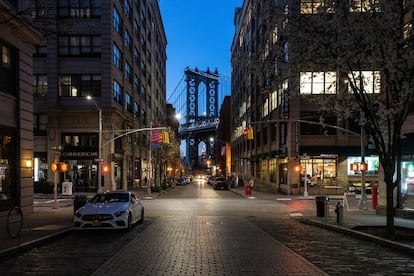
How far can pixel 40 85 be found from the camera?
171 feet

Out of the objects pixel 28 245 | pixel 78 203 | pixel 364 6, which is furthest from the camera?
pixel 78 203

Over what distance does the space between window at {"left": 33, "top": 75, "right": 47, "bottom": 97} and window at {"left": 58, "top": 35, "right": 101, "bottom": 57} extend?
124 inches

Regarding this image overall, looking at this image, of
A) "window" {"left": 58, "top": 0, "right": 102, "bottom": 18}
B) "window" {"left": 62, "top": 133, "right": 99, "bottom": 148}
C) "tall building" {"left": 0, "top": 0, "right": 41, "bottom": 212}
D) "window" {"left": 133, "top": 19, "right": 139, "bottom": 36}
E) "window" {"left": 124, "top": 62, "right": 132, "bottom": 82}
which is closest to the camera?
"tall building" {"left": 0, "top": 0, "right": 41, "bottom": 212}

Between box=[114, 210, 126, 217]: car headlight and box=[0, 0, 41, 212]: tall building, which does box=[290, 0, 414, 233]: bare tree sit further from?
box=[0, 0, 41, 212]: tall building

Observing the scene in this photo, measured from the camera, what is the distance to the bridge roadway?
1034 centimetres

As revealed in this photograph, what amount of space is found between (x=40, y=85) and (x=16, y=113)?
30.6 m

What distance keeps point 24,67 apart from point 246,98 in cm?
6588

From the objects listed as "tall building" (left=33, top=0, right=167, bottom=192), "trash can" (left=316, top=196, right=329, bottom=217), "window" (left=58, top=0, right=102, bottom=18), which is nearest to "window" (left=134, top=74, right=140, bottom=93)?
"tall building" (left=33, top=0, right=167, bottom=192)

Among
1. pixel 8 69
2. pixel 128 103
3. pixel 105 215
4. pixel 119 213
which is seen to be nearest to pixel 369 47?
pixel 119 213

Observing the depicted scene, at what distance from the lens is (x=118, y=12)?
184 ft

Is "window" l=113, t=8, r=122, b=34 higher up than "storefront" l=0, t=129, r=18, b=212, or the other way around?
"window" l=113, t=8, r=122, b=34

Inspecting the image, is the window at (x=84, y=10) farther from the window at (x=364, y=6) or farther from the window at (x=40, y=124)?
the window at (x=364, y=6)

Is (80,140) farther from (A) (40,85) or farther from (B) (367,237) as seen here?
(B) (367,237)

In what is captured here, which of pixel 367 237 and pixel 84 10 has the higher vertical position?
pixel 84 10
